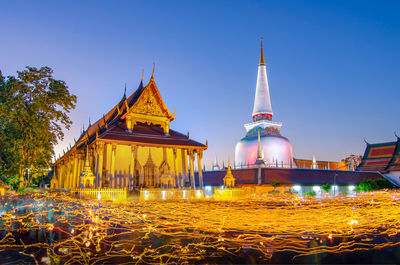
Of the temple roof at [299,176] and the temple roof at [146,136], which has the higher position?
the temple roof at [146,136]

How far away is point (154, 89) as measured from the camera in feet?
89.9

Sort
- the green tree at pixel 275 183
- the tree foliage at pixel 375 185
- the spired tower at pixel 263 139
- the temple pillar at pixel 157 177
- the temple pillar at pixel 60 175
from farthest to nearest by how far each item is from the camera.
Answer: the spired tower at pixel 263 139
the temple pillar at pixel 60 175
the green tree at pixel 275 183
the tree foliage at pixel 375 185
the temple pillar at pixel 157 177

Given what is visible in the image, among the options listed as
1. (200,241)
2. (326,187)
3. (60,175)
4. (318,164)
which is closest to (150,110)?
(200,241)

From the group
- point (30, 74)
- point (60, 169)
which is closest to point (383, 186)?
point (30, 74)

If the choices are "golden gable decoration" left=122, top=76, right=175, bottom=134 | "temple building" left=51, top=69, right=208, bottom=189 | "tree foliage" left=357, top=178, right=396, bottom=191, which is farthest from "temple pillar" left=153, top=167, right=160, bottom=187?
"tree foliage" left=357, top=178, right=396, bottom=191

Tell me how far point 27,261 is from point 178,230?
423 centimetres

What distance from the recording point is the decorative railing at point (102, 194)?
1878 cm

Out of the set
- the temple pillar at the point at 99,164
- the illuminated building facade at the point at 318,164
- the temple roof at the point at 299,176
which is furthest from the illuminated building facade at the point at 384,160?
the temple pillar at the point at 99,164

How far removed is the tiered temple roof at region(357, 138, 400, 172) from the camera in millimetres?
45547

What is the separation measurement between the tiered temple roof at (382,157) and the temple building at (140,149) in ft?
112

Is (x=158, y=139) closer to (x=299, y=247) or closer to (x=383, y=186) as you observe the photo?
(x=299, y=247)

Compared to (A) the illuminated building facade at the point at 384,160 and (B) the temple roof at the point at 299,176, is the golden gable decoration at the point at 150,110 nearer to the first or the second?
(B) the temple roof at the point at 299,176

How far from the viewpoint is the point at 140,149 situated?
25922 mm

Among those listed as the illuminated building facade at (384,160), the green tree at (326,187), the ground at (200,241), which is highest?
the illuminated building facade at (384,160)
